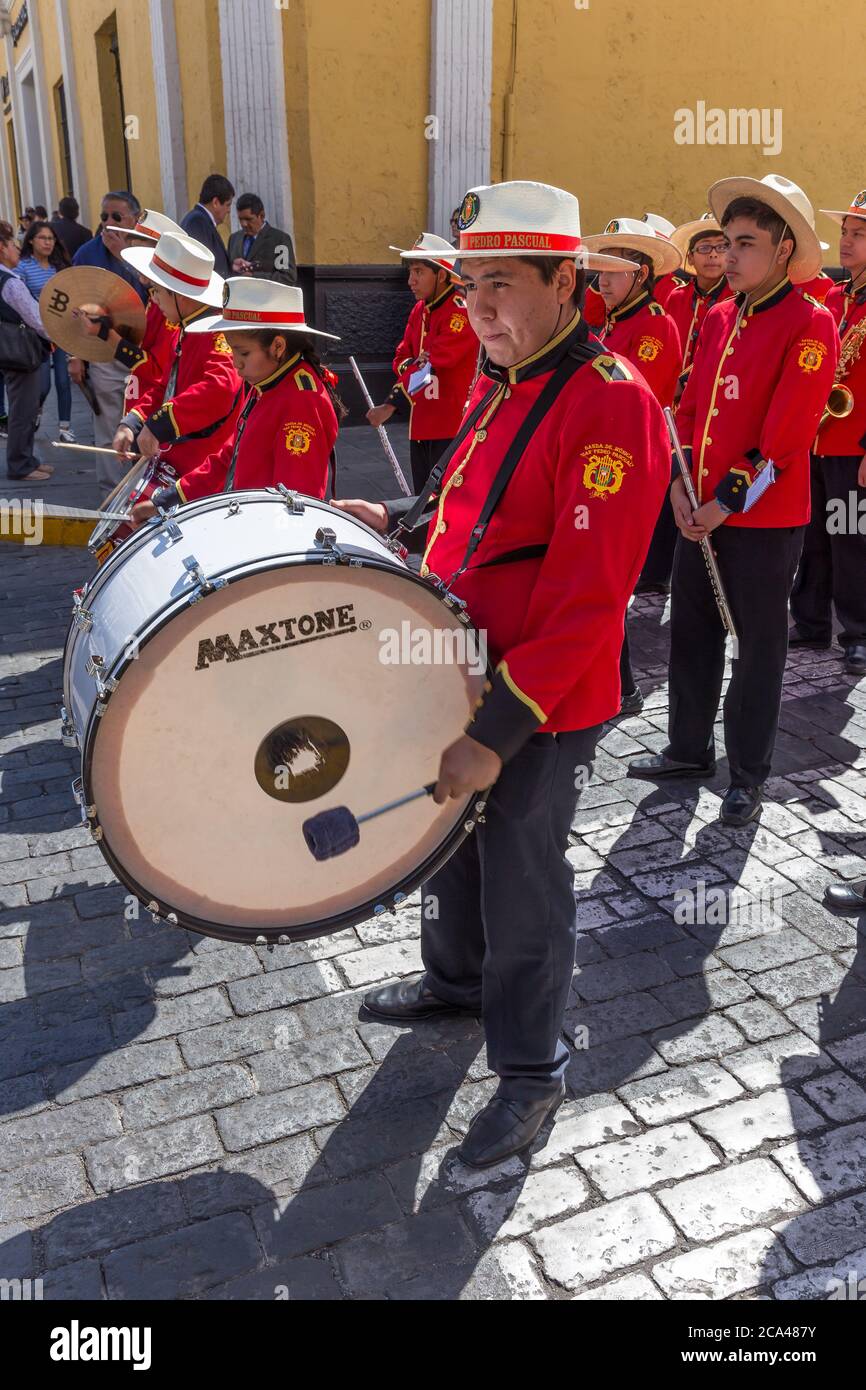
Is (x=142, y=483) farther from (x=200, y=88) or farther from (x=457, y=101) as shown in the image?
(x=200, y=88)

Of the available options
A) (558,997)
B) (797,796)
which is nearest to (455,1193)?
(558,997)

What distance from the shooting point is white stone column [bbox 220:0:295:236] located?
10578 millimetres

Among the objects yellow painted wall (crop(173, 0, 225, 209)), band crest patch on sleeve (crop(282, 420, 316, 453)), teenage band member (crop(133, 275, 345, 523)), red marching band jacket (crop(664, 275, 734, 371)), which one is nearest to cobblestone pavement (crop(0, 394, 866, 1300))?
teenage band member (crop(133, 275, 345, 523))

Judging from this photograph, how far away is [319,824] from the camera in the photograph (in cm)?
257

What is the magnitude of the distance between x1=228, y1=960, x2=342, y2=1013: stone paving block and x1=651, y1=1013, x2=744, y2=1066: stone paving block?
1004 millimetres

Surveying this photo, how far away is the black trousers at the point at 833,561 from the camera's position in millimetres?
6148

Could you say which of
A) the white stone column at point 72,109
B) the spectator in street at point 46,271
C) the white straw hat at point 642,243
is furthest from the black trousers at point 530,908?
the white stone column at point 72,109

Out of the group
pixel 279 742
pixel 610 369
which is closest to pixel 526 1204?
pixel 279 742

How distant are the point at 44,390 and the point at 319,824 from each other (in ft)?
28.6

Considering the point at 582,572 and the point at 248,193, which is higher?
the point at 248,193

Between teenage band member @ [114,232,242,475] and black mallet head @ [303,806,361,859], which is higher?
teenage band member @ [114,232,242,475]

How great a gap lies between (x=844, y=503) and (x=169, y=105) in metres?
9.92

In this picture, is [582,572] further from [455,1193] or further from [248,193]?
[248,193]

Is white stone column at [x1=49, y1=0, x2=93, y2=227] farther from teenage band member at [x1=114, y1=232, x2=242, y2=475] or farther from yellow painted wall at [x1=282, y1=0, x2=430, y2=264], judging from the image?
teenage band member at [x1=114, y1=232, x2=242, y2=475]
